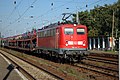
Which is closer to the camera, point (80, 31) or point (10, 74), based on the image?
point (10, 74)

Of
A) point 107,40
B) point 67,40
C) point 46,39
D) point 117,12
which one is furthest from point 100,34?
point 67,40

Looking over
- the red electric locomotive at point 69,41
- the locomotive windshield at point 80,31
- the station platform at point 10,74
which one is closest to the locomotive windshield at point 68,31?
the red electric locomotive at point 69,41

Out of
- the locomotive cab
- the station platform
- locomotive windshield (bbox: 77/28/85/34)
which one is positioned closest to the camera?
the station platform

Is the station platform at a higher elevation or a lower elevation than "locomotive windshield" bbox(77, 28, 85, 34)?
lower

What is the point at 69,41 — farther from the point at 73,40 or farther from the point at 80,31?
the point at 80,31

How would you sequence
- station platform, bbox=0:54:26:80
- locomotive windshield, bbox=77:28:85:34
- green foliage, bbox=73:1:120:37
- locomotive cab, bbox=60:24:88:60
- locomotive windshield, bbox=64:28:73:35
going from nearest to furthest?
1. station platform, bbox=0:54:26:80
2. locomotive cab, bbox=60:24:88:60
3. locomotive windshield, bbox=64:28:73:35
4. locomotive windshield, bbox=77:28:85:34
5. green foliage, bbox=73:1:120:37

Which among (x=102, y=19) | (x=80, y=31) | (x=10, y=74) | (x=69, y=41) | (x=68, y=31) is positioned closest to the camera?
(x=10, y=74)

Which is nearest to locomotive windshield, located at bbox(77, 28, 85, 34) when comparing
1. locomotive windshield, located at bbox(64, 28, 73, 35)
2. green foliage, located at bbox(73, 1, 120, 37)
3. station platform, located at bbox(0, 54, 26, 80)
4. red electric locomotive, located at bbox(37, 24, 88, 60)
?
red electric locomotive, located at bbox(37, 24, 88, 60)

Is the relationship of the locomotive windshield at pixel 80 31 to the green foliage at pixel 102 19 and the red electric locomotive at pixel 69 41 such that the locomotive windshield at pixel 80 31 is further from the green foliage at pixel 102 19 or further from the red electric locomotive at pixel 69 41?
the green foliage at pixel 102 19

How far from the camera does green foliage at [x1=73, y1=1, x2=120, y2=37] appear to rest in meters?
57.6

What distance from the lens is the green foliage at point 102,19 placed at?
57.6 metres

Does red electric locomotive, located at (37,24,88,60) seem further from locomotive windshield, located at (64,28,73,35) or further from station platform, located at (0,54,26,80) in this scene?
station platform, located at (0,54,26,80)

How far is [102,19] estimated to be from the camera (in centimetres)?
6022

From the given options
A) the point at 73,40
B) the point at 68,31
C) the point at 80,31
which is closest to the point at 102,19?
the point at 80,31
